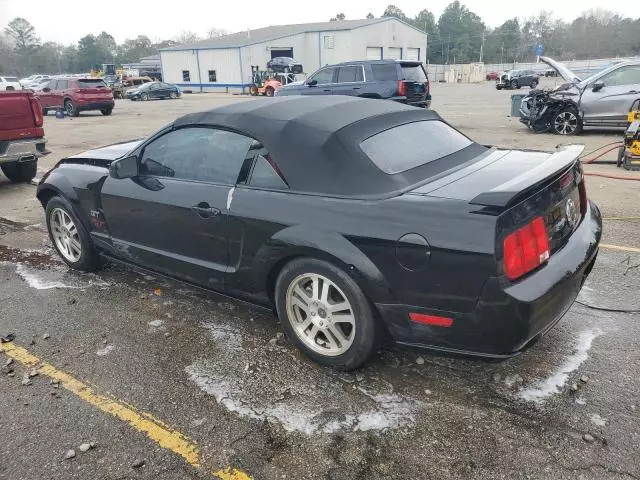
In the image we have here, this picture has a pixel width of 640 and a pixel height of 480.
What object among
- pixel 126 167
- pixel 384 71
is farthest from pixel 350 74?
pixel 126 167

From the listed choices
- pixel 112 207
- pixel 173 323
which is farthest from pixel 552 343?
pixel 112 207

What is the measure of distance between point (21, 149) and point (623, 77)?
1164cm

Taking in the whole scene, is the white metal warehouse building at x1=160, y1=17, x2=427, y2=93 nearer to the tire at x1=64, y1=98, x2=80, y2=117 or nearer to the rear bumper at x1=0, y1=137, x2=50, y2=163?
the tire at x1=64, y1=98, x2=80, y2=117

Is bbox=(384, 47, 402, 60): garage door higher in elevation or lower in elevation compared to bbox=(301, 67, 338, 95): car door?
higher

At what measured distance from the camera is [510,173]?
3.06 metres

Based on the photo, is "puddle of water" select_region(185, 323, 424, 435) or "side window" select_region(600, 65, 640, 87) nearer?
"puddle of water" select_region(185, 323, 424, 435)

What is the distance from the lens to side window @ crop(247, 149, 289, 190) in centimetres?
314

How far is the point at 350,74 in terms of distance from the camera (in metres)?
15.4

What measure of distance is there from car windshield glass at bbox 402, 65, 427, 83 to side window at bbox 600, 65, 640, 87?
493cm

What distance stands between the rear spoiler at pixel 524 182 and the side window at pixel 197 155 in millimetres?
1547

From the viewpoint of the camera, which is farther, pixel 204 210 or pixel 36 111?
pixel 36 111

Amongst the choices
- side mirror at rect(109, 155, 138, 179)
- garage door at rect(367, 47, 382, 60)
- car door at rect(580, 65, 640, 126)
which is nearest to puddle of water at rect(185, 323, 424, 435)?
side mirror at rect(109, 155, 138, 179)

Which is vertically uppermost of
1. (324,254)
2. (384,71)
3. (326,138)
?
(384,71)

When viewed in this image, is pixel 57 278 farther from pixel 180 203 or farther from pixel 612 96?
pixel 612 96
